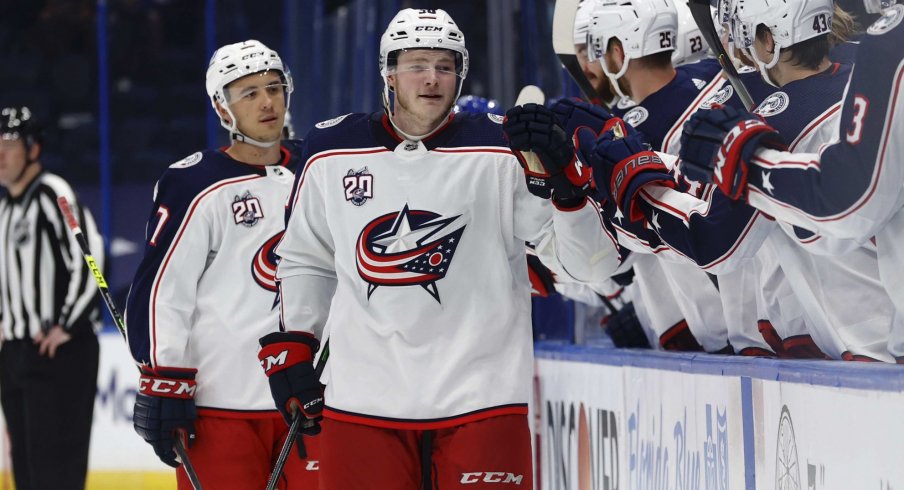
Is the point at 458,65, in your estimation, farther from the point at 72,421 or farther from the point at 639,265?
the point at 72,421

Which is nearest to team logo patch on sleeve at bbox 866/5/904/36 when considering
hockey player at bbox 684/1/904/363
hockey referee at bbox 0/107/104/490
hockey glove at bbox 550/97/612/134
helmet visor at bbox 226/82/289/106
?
hockey player at bbox 684/1/904/363

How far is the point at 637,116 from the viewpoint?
286 cm

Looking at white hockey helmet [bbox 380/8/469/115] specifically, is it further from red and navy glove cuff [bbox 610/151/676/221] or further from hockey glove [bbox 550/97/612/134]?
red and navy glove cuff [bbox 610/151/676/221]

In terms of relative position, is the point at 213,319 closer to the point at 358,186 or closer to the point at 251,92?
the point at 251,92

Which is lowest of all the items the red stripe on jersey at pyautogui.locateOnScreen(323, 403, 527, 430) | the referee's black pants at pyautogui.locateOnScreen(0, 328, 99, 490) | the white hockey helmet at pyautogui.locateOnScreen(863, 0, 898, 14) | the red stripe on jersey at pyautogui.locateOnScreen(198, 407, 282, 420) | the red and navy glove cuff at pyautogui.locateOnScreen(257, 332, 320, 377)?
the referee's black pants at pyautogui.locateOnScreen(0, 328, 99, 490)

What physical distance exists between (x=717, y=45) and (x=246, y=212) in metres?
1.07

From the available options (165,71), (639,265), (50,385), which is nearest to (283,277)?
(639,265)

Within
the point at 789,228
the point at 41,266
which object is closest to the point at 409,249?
the point at 789,228

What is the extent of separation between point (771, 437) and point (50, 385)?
3177 millimetres

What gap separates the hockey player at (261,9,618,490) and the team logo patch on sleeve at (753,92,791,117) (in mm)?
305

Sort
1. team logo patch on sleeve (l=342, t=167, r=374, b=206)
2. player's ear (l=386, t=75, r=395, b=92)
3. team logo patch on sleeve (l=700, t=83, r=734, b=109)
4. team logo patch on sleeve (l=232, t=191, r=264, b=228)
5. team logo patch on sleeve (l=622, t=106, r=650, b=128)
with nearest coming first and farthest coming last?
team logo patch on sleeve (l=342, t=167, r=374, b=206) < player's ear (l=386, t=75, r=395, b=92) < team logo patch on sleeve (l=700, t=83, r=734, b=109) < team logo patch on sleeve (l=622, t=106, r=650, b=128) < team logo patch on sleeve (l=232, t=191, r=264, b=228)

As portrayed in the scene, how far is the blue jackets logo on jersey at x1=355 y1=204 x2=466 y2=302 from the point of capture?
2258 millimetres

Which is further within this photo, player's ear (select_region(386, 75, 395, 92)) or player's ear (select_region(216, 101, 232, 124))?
player's ear (select_region(216, 101, 232, 124))

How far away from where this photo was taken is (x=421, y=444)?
225cm
